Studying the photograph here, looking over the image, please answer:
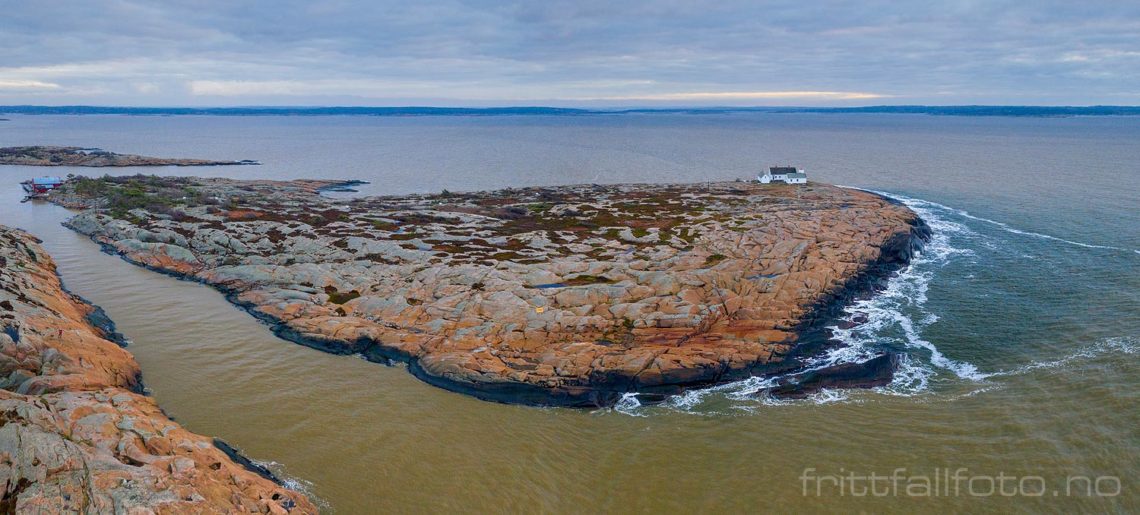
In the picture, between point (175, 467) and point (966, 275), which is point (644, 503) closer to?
point (175, 467)

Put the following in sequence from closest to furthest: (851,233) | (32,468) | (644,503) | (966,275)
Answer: (32,468), (644,503), (966,275), (851,233)

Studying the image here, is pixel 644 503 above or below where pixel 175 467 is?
below

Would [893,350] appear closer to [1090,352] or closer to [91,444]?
[1090,352]

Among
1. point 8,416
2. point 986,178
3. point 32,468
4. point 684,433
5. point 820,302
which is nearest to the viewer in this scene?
point 32,468

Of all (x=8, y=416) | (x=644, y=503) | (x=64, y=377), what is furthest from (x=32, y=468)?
(x=644, y=503)

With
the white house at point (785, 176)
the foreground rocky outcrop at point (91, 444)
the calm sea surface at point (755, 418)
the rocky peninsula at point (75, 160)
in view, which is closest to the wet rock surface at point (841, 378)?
the calm sea surface at point (755, 418)

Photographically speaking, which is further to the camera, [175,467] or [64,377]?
[64,377]

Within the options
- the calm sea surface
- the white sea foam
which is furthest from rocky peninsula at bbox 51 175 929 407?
the calm sea surface

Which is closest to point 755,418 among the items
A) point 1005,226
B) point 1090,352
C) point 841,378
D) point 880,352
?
point 841,378
